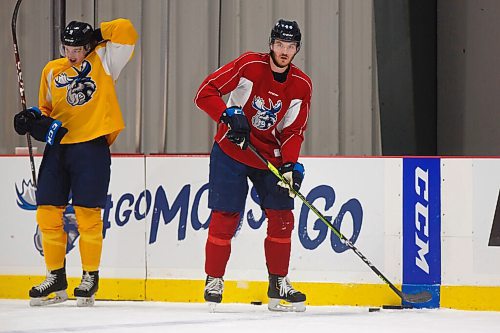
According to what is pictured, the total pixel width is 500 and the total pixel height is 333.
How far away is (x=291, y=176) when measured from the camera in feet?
14.6

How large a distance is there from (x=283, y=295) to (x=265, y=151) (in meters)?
0.64

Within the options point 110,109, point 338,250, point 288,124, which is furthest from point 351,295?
point 110,109

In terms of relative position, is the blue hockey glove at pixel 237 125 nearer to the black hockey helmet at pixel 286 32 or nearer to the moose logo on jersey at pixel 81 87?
the black hockey helmet at pixel 286 32

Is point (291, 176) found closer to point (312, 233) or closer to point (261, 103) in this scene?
point (261, 103)

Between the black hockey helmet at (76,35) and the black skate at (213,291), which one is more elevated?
the black hockey helmet at (76,35)

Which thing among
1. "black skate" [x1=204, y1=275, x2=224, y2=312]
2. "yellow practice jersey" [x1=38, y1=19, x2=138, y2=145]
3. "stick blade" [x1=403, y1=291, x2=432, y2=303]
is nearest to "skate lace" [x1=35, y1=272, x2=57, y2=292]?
"yellow practice jersey" [x1=38, y1=19, x2=138, y2=145]

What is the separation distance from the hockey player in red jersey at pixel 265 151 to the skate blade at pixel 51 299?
28.9 inches

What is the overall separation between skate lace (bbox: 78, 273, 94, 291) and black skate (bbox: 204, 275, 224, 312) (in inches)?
23.3

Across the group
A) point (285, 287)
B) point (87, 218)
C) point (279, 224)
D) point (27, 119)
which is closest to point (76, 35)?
point (27, 119)

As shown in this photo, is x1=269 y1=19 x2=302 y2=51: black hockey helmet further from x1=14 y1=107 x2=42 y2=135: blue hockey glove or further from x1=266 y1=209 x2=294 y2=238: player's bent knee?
x1=14 y1=107 x2=42 y2=135: blue hockey glove

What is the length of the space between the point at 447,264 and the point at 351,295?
469mm

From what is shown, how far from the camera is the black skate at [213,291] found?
4512mm

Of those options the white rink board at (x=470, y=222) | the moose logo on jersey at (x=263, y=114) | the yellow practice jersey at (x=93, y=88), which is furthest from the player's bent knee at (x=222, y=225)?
the white rink board at (x=470, y=222)

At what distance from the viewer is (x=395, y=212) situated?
16.1ft
